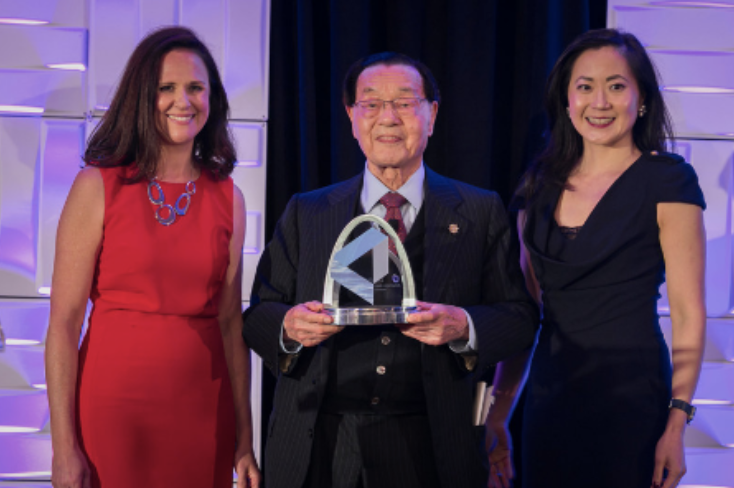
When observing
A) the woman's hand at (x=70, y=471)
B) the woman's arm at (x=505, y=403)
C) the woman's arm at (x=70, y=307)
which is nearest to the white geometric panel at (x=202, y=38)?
the woman's arm at (x=70, y=307)

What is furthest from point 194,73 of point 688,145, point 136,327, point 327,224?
point 688,145

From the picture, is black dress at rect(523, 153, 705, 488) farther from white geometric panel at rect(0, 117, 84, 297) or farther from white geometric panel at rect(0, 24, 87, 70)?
white geometric panel at rect(0, 24, 87, 70)

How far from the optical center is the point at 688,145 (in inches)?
130

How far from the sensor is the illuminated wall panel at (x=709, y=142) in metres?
3.26

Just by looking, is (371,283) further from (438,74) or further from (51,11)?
(51,11)

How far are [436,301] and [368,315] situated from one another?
367 millimetres

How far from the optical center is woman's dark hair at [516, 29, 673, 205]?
2381 millimetres

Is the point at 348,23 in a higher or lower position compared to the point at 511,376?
higher

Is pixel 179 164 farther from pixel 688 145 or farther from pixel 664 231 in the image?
pixel 688 145

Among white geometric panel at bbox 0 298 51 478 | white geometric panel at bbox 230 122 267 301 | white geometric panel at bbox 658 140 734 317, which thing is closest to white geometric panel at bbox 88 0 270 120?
white geometric panel at bbox 230 122 267 301

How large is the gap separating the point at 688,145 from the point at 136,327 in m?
2.55

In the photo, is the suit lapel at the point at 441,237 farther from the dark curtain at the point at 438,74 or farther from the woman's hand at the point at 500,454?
the dark curtain at the point at 438,74

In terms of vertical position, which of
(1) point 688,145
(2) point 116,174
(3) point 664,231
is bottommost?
(3) point 664,231

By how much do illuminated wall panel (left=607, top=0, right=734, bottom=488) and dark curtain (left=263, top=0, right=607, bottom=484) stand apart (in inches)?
12.0
